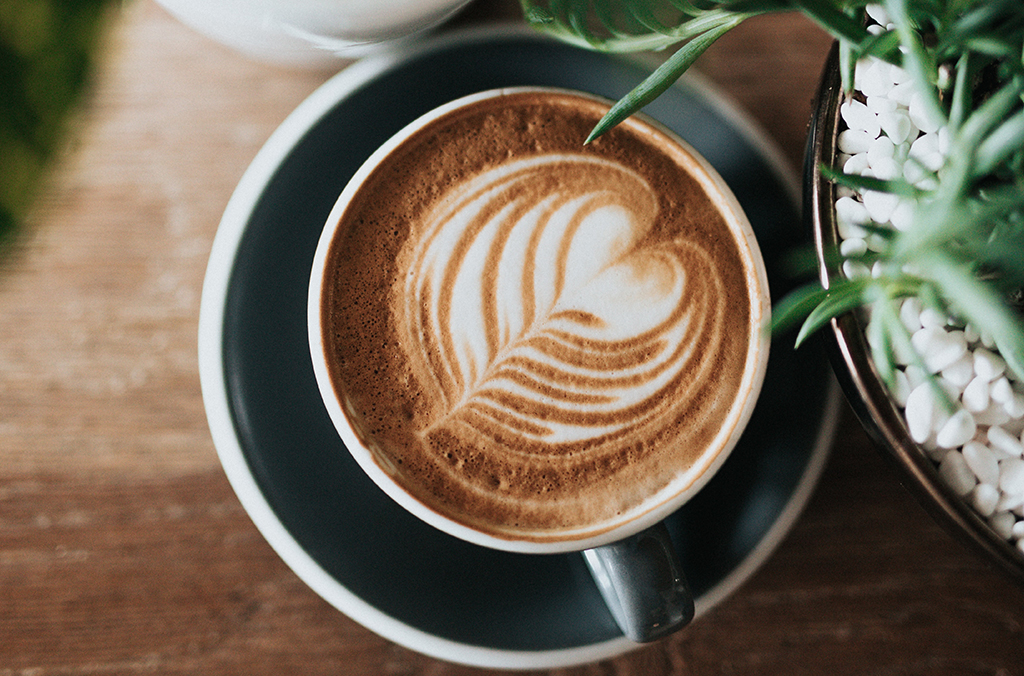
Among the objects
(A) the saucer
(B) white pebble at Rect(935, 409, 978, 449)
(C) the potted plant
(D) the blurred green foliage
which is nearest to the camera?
(D) the blurred green foliage

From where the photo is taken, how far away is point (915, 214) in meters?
0.53

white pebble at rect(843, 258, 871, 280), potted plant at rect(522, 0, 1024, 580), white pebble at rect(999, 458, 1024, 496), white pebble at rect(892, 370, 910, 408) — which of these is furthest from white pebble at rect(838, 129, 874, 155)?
white pebble at rect(999, 458, 1024, 496)

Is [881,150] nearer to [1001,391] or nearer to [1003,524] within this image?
[1001,391]

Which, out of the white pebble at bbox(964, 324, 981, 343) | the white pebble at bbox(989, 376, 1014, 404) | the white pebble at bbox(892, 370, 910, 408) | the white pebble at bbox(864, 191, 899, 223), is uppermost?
the white pebble at bbox(864, 191, 899, 223)

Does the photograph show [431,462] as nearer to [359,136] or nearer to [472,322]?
[472,322]

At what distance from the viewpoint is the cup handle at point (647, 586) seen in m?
0.72

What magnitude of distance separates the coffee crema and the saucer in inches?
5.0

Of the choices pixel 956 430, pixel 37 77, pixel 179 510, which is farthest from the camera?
pixel 179 510

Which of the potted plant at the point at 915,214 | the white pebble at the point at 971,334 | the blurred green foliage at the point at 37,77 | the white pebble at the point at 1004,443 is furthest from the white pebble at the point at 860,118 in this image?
the blurred green foliage at the point at 37,77

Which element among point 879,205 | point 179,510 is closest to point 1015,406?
point 879,205

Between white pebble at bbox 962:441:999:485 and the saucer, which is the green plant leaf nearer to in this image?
the saucer

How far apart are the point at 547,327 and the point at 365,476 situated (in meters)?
0.29

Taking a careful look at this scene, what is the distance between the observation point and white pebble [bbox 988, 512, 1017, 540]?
0.66m

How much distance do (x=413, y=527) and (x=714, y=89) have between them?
2.15 ft
